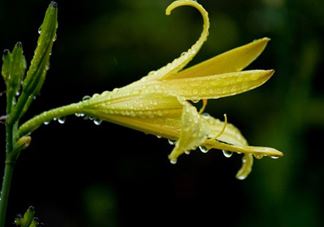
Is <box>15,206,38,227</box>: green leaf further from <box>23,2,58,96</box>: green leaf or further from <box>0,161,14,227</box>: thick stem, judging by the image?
<box>23,2,58,96</box>: green leaf

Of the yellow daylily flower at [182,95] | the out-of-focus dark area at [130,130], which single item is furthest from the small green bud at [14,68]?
the out-of-focus dark area at [130,130]

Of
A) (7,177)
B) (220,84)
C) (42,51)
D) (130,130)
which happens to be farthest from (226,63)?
(130,130)

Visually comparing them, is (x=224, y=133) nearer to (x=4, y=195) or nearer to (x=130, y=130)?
(x=4, y=195)

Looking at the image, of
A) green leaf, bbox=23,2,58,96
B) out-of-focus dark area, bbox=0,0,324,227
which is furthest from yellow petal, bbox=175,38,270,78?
out-of-focus dark area, bbox=0,0,324,227

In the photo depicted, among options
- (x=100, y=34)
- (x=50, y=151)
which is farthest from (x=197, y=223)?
(x=100, y=34)

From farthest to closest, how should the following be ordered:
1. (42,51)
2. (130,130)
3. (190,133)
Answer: (130,130) < (42,51) < (190,133)

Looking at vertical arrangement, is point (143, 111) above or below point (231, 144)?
above

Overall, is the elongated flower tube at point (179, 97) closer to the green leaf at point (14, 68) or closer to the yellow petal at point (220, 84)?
the yellow petal at point (220, 84)
